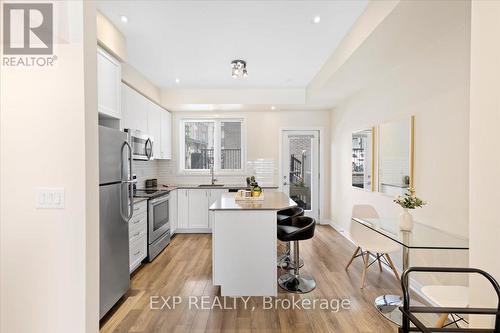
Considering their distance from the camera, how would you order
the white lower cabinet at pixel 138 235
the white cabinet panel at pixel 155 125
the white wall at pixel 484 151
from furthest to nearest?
the white cabinet panel at pixel 155 125, the white lower cabinet at pixel 138 235, the white wall at pixel 484 151

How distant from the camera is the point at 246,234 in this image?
2531mm

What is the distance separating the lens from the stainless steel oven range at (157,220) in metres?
3.48

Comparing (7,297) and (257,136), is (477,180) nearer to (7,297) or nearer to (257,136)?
(7,297)

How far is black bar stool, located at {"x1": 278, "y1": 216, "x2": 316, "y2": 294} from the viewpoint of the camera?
255 cm

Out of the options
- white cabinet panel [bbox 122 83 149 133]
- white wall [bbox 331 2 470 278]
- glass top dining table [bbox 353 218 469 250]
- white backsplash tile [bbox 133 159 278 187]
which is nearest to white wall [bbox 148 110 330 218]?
white backsplash tile [bbox 133 159 278 187]

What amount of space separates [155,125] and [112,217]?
2516mm

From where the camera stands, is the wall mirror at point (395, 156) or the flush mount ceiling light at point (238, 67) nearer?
the wall mirror at point (395, 156)

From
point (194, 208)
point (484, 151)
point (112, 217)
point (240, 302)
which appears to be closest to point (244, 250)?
point (240, 302)

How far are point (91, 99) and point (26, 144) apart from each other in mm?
465

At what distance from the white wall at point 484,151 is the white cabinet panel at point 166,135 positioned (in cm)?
451

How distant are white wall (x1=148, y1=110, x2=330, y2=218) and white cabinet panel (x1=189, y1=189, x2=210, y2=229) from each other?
674 millimetres

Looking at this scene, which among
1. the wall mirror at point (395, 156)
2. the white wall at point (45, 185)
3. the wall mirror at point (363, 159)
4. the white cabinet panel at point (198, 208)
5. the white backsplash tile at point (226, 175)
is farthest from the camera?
the white backsplash tile at point (226, 175)

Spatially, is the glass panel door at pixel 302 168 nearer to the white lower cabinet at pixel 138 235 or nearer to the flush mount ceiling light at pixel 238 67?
the flush mount ceiling light at pixel 238 67

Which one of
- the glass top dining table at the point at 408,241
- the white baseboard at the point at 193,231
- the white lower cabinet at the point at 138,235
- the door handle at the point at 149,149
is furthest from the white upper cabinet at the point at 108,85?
the glass top dining table at the point at 408,241
